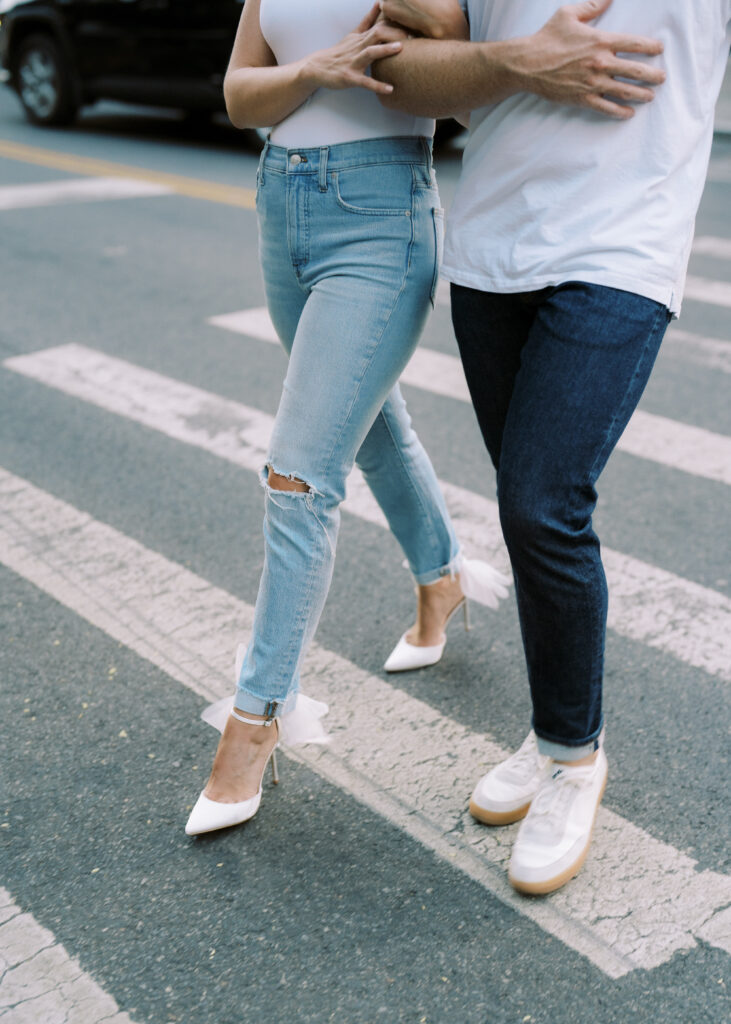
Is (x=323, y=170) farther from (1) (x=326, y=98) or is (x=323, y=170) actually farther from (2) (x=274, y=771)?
(2) (x=274, y=771)

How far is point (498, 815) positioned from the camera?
2.35m

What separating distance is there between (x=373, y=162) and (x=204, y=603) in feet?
4.91

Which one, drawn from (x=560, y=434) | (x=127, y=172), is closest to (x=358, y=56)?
(x=560, y=434)

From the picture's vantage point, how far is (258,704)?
2289 millimetres

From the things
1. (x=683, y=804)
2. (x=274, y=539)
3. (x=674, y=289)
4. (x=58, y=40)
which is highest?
(x=674, y=289)

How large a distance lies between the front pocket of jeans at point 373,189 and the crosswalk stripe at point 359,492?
1.44m

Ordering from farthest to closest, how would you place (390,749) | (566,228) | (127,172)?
1. (127,172)
2. (390,749)
3. (566,228)

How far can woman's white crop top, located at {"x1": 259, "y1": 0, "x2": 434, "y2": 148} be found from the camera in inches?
83.7

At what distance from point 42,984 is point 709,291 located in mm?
5378

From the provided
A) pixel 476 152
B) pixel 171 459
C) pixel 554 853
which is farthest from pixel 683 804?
pixel 171 459

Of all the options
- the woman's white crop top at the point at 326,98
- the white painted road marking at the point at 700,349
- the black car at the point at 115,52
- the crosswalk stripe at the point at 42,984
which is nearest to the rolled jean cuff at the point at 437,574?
the woman's white crop top at the point at 326,98

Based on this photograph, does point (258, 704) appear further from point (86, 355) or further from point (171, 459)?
point (86, 355)

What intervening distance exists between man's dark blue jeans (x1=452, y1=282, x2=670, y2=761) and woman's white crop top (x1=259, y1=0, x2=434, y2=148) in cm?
33

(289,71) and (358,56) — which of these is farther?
(289,71)
